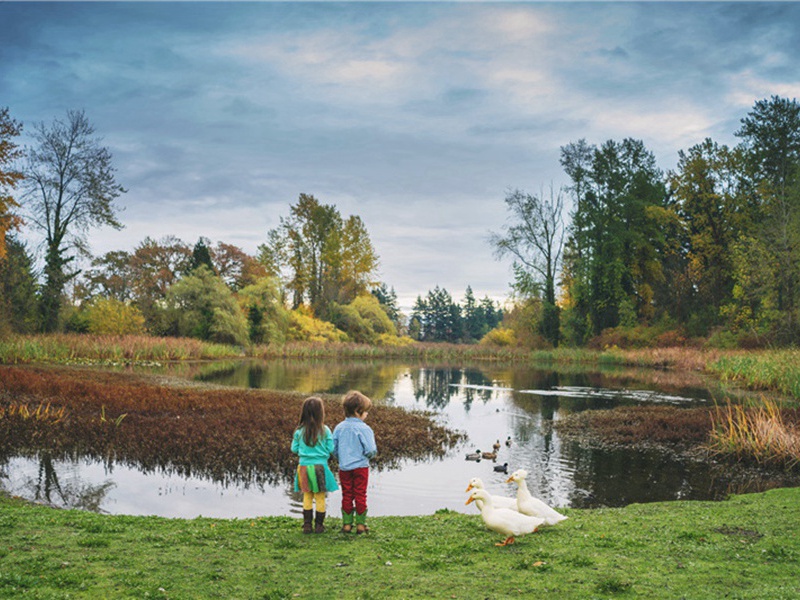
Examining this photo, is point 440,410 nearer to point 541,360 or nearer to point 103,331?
point 103,331

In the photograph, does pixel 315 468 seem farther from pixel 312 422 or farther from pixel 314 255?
pixel 314 255

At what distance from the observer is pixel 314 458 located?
23.7 ft

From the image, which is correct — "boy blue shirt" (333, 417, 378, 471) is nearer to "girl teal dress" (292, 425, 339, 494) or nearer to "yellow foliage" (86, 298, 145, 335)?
"girl teal dress" (292, 425, 339, 494)

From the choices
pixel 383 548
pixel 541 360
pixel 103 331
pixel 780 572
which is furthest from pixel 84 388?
pixel 541 360

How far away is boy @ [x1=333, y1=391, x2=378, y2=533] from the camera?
23.5ft

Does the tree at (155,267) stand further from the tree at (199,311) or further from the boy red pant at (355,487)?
the boy red pant at (355,487)

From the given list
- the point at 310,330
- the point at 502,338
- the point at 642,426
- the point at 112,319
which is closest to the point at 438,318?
the point at 502,338

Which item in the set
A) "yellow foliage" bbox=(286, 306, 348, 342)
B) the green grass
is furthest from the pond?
"yellow foliage" bbox=(286, 306, 348, 342)

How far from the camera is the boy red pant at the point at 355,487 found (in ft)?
23.8

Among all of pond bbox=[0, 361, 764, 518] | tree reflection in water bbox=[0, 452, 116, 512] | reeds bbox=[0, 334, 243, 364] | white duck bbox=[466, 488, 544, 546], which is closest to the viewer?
white duck bbox=[466, 488, 544, 546]

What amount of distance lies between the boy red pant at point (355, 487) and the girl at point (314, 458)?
0.17 metres

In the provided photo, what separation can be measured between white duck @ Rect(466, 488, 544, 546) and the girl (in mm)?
1660

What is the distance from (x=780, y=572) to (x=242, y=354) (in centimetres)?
4775

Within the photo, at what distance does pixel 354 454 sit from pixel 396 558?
4.23 ft
